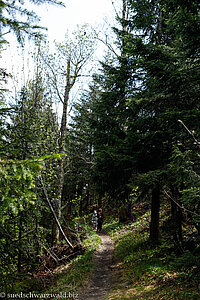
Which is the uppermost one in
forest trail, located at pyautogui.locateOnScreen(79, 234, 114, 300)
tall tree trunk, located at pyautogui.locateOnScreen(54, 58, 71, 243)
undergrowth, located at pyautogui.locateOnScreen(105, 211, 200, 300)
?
tall tree trunk, located at pyautogui.locateOnScreen(54, 58, 71, 243)

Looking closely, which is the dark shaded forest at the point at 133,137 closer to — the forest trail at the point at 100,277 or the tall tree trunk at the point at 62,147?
the tall tree trunk at the point at 62,147

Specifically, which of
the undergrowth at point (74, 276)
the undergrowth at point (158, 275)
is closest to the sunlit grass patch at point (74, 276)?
the undergrowth at point (74, 276)

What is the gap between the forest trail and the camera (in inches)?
Result: 231

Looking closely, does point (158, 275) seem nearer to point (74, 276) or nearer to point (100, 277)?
point (100, 277)

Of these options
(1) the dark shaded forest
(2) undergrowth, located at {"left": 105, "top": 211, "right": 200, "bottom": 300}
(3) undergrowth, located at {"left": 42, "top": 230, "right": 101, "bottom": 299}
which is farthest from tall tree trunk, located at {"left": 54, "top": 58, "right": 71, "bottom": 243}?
(2) undergrowth, located at {"left": 105, "top": 211, "right": 200, "bottom": 300}

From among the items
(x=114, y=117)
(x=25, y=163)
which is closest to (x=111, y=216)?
(x=114, y=117)

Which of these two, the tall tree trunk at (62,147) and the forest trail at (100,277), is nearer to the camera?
the forest trail at (100,277)

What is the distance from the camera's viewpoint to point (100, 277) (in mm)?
7270

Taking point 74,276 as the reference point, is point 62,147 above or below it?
above

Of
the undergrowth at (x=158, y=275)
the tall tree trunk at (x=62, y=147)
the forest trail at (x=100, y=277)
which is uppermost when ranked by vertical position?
the tall tree trunk at (x=62, y=147)

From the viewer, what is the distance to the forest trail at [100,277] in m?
5.88

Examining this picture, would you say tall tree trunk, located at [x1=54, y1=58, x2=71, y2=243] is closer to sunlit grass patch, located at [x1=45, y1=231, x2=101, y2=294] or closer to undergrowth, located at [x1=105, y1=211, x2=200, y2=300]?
sunlit grass patch, located at [x1=45, y1=231, x2=101, y2=294]

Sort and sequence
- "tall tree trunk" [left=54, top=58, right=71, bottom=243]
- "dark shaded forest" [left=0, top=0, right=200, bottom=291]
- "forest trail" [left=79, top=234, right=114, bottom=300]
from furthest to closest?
"tall tree trunk" [left=54, top=58, right=71, bottom=243] < "forest trail" [left=79, top=234, right=114, bottom=300] < "dark shaded forest" [left=0, top=0, right=200, bottom=291]

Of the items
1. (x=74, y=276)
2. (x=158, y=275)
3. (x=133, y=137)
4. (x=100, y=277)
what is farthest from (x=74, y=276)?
(x=133, y=137)
